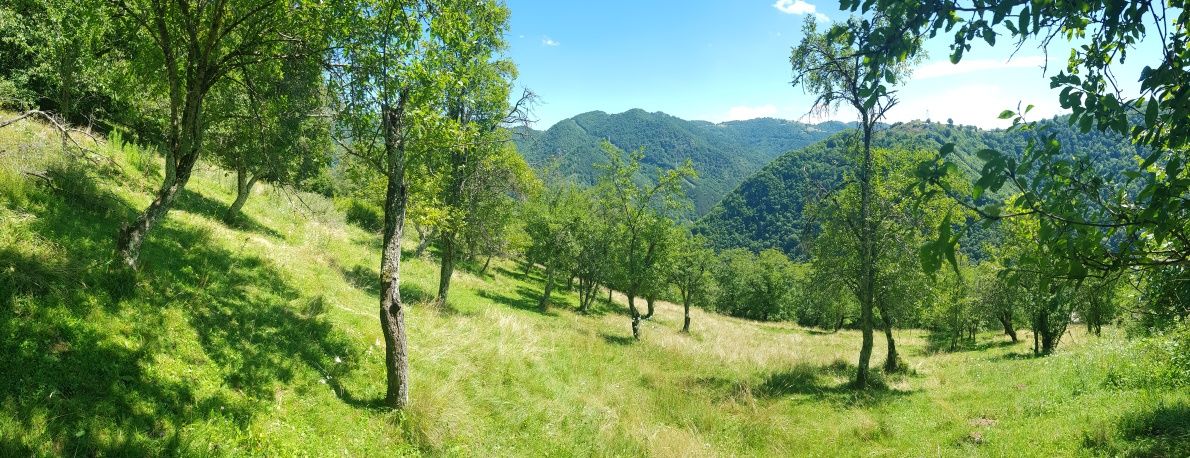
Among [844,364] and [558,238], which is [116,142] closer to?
[558,238]

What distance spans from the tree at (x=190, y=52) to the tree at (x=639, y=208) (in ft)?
56.8

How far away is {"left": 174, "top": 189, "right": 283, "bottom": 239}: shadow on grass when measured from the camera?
48.7 feet

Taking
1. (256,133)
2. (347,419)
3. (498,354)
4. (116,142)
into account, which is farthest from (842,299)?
(116,142)

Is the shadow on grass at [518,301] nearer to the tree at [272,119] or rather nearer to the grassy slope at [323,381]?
the grassy slope at [323,381]

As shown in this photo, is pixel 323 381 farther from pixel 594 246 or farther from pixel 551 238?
pixel 551 238

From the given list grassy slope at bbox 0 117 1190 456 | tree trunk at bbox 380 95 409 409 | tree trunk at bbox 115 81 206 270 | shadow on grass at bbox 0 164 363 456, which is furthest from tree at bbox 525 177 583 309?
tree trunk at bbox 115 81 206 270

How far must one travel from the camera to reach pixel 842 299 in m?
19.2

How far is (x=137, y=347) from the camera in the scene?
6387 millimetres

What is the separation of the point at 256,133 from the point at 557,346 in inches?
404

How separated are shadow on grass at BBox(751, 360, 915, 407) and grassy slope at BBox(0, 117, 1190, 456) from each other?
13 centimetres

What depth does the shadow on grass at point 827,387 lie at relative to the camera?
47.0ft

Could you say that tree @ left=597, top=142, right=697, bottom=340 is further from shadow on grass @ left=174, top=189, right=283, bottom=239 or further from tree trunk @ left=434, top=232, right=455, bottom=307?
shadow on grass @ left=174, top=189, right=283, bottom=239

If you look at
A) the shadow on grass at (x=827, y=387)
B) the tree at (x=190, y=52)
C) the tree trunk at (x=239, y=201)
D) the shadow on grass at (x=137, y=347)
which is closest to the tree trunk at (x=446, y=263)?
the tree trunk at (x=239, y=201)

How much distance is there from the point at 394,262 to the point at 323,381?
2247 mm
